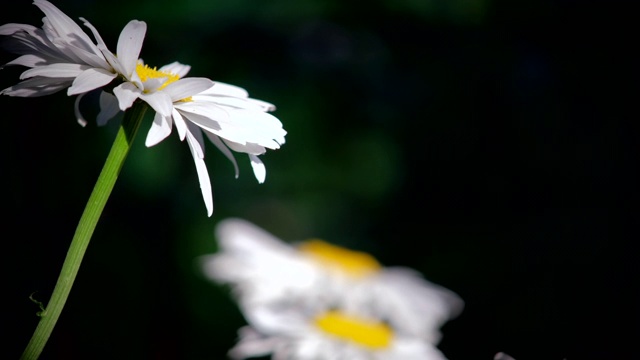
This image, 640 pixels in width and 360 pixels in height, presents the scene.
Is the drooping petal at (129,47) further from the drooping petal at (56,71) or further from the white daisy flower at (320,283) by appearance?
the white daisy flower at (320,283)

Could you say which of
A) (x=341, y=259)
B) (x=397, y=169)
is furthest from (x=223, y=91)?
(x=397, y=169)

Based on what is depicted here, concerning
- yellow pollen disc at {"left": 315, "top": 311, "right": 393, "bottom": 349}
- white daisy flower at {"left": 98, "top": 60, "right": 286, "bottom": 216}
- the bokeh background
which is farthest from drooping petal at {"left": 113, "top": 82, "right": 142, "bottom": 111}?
the bokeh background

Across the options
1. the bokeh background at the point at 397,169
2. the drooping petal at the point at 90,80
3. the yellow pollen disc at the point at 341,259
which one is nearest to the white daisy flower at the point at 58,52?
the drooping petal at the point at 90,80

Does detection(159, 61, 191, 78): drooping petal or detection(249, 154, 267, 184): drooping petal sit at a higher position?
detection(159, 61, 191, 78): drooping petal

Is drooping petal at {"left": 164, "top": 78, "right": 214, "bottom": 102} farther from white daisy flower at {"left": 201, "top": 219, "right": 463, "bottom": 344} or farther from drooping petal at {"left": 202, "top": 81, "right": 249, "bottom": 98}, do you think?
white daisy flower at {"left": 201, "top": 219, "right": 463, "bottom": 344}

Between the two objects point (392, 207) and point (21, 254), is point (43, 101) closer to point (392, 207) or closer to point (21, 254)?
point (21, 254)

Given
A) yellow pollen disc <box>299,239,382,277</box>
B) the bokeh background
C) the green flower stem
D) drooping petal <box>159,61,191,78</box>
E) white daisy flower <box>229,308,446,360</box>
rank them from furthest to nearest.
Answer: the bokeh background < yellow pollen disc <box>299,239,382,277</box> < white daisy flower <box>229,308,446,360</box> < drooping petal <box>159,61,191,78</box> < the green flower stem
